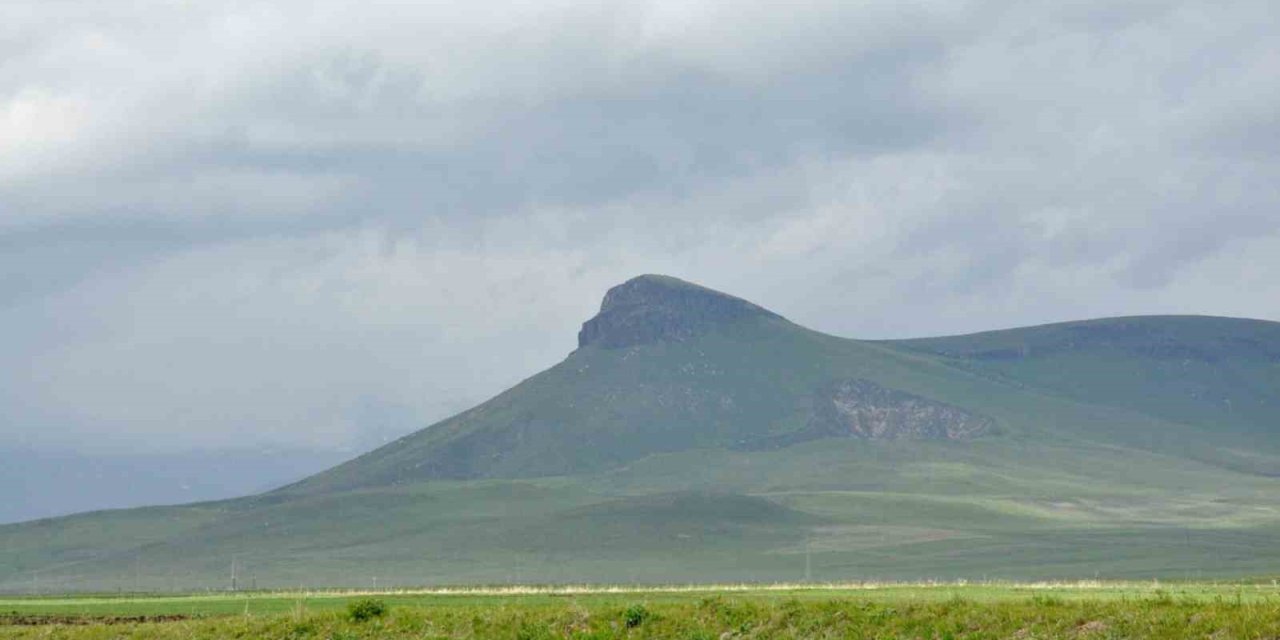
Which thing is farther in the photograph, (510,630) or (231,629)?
(231,629)

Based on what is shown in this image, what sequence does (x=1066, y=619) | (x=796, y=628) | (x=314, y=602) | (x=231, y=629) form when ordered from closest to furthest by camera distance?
1. (x=1066, y=619)
2. (x=796, y=628)
3. (x=231, y=629)
4. (x=314, y=602)

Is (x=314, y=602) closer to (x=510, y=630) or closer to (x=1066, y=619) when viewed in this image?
(x=510, y=630)

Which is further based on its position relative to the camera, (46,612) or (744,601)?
(46,612)

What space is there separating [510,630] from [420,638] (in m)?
2.92

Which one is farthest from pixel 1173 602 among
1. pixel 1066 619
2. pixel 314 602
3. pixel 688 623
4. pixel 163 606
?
pixel 163 606

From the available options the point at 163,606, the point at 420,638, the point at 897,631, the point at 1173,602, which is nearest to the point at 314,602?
the point at 163,606

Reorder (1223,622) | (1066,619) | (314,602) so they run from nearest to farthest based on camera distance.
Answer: (1223,622)
(1066,619)
(314,602)

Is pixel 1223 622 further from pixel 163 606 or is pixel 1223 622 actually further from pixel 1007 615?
pixel 163 606

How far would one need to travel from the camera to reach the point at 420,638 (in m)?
57.5

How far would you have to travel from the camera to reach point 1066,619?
160ft

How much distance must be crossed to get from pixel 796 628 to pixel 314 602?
36.8 metres

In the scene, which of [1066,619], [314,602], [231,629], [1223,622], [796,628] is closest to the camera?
[1223,622]

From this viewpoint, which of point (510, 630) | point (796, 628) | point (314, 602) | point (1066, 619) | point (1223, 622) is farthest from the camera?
point (314, 602)

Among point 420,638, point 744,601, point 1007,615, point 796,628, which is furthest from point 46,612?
point 1007,615
